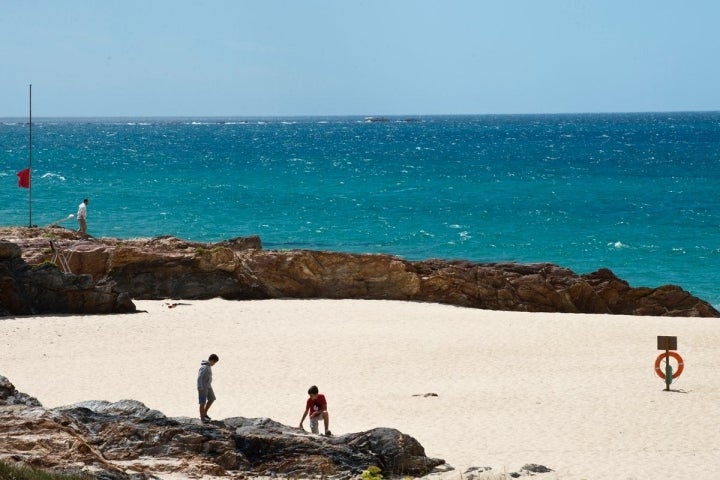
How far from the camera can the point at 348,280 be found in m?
28.8

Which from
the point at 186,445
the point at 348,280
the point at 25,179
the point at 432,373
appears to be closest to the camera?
the point at 186,445

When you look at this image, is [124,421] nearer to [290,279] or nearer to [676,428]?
[676,428]

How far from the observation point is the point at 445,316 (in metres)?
26.0

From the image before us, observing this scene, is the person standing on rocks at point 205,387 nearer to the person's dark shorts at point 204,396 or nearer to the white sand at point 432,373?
the person's dark shorts at point 204,396

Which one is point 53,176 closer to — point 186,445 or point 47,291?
point 47,291

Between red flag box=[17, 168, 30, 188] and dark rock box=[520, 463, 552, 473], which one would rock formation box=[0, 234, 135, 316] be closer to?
red flag box=[17, 168, 30, 188]

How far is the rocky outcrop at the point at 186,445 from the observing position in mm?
11797

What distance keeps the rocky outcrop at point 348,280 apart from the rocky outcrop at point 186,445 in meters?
14.1

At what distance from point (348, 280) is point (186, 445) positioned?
16347mm

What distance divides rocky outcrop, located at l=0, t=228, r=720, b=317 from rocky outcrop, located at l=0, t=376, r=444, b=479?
46.2 ft

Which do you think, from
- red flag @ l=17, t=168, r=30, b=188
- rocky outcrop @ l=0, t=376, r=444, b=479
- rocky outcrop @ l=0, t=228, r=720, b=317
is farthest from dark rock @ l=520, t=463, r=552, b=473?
red flag @ l=17, t=168, r=30, b=188

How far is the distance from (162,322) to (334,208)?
30891mm

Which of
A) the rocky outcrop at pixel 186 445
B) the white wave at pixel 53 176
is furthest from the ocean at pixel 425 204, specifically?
the rocky outcrop at pixel 186 445

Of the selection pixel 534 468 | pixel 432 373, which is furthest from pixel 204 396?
pixel 432 373
